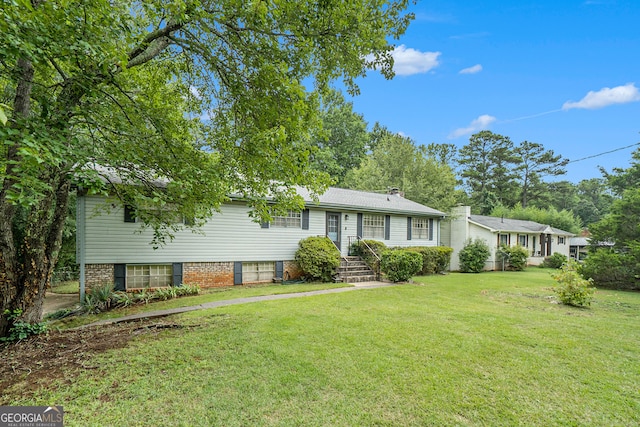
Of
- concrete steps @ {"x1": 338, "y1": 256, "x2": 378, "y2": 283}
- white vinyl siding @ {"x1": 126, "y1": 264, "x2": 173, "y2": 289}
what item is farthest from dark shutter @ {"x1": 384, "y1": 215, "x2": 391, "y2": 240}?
white vinyl siding @ {"x1": 126, "y1": 264, "x2": 173, "y2": 289}

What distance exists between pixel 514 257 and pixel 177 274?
1988cm

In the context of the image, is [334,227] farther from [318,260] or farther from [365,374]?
[365,374]

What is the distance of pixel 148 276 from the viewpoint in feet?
31.6

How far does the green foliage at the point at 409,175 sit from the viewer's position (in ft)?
73.1

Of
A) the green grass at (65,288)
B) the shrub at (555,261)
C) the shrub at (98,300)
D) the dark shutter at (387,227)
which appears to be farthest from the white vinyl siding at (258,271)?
the shrub at (555,261)

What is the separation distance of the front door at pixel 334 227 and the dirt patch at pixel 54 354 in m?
8.48

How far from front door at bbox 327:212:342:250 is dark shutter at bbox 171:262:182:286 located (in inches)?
248

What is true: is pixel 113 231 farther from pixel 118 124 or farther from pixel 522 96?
pixel 522 96

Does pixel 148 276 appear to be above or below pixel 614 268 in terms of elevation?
above

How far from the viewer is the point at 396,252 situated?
12305 millimetres

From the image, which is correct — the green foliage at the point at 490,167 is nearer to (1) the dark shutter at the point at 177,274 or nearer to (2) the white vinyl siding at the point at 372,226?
(2) the white vinyl siding at the point at 372,226

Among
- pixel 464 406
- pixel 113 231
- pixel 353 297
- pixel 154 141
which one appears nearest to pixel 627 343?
pixel 464 406

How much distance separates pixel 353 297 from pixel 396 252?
14.1 ft

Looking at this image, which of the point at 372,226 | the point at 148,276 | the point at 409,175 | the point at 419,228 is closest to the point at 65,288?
the point at 148,276
